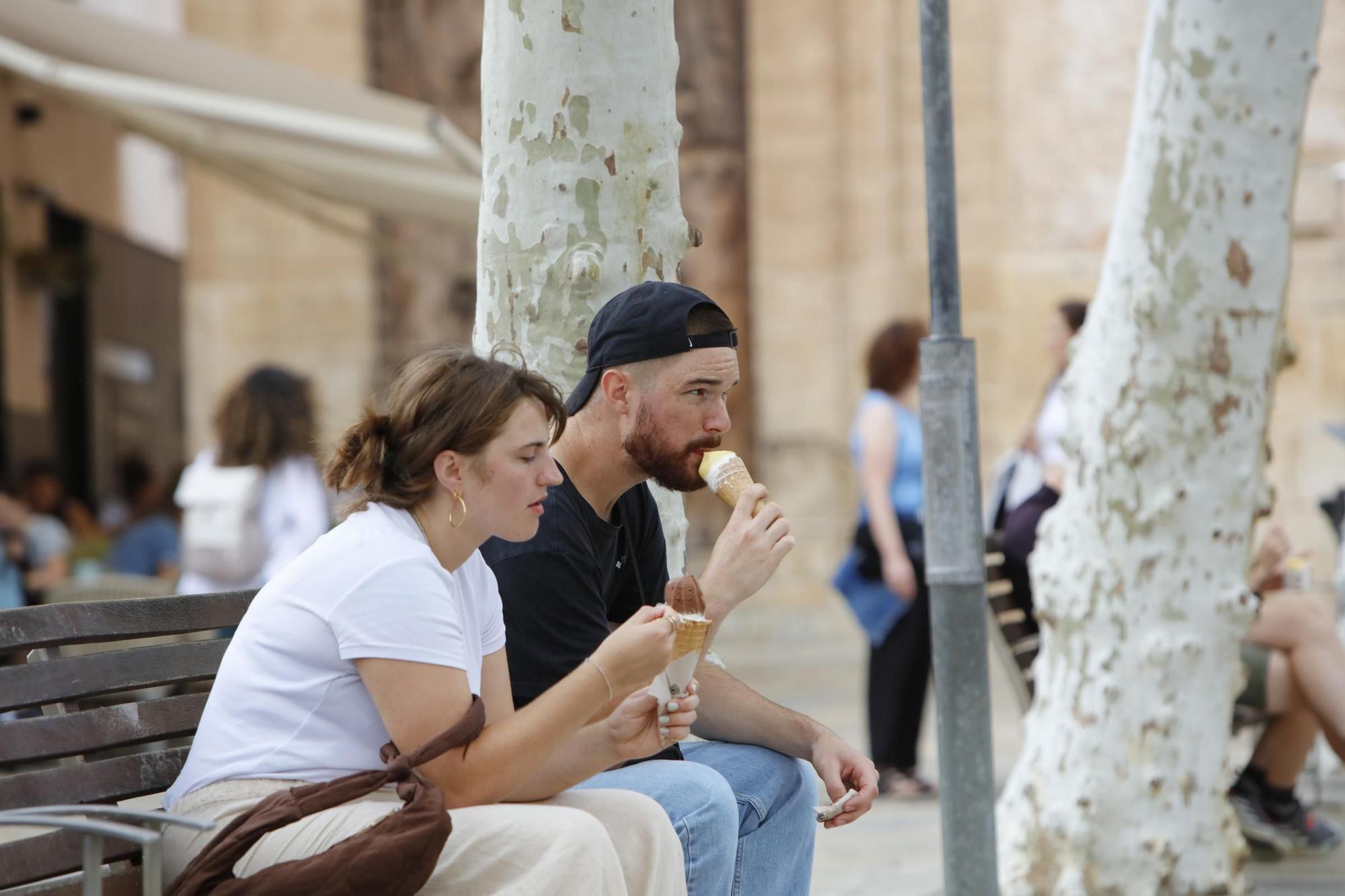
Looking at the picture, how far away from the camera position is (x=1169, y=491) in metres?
4.71

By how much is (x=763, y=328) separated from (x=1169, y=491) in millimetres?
9373

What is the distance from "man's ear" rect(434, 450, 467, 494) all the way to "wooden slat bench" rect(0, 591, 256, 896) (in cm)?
53

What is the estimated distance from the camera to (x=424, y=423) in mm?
2600

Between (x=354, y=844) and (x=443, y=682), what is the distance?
0.25 meters

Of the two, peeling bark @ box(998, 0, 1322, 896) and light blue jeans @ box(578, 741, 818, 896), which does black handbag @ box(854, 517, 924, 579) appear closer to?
peeling bark @ box(998, 0, 1322, 896)

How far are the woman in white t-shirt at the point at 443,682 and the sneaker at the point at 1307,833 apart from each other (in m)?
3.41

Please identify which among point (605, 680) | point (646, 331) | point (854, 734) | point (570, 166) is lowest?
point (854, 734)

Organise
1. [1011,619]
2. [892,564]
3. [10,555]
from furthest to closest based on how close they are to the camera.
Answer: [10,555] → [892,564] → [1011,619]

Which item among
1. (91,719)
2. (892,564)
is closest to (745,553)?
(91,719)

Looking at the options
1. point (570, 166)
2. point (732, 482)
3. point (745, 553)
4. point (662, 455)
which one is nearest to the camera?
point (745, 553)

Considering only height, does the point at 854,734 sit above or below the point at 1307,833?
below

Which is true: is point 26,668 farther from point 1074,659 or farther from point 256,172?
point 256,172

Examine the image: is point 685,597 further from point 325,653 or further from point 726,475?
point 325,653

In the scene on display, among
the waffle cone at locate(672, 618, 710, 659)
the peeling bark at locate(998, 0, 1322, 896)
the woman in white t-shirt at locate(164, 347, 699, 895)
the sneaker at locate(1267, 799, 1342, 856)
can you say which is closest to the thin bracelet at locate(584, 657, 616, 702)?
the woman in white t-shirt at locate(164, 347, 699, 895)
